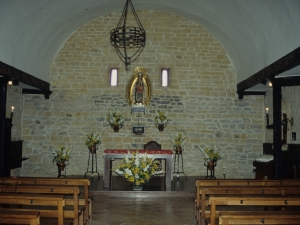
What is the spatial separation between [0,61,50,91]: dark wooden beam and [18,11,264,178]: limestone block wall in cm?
84

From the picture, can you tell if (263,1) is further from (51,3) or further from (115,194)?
(115,194)

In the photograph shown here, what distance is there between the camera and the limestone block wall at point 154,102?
11.3 meters

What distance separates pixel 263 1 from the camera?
7020 mm

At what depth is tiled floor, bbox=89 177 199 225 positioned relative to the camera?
5.91 meters

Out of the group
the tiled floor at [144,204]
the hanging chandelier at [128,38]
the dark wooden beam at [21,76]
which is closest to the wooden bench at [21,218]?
the tiled floor at [144,204]

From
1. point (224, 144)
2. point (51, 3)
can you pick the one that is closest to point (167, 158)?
point (224, 144)

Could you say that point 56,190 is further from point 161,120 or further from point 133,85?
point 133,85

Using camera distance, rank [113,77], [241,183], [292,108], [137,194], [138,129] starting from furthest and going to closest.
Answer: [113,77], [138,129], [292,108], [137,194], [241,183]

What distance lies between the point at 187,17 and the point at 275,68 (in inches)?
186

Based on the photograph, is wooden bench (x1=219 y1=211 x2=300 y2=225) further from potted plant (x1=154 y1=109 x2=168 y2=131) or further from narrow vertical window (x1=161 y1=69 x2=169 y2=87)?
narrow vertical window (x1=161 y1=69 x2=169 y2=87)

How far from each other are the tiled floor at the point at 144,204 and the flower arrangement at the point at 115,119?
204cm

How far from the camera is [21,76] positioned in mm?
8914

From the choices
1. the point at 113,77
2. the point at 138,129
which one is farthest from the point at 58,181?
the point at 113,77

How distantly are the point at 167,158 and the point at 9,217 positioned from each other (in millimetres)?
5924
